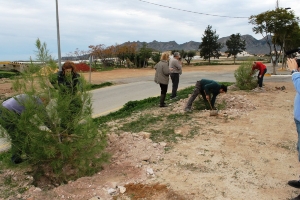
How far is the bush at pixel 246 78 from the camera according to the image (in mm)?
11571

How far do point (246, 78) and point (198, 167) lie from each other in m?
8.06

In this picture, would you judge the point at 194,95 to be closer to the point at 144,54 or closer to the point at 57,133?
the point at 57,133

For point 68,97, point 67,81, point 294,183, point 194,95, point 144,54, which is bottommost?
point 294,183

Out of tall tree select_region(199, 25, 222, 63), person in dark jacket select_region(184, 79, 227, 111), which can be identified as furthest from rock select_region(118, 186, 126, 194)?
tall tree select_region(199, 25, 222, 63)

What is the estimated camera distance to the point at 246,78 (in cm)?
1155

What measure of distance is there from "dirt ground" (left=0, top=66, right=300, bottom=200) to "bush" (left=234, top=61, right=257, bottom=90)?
5.00 meters

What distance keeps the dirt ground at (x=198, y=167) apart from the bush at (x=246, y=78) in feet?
16.4

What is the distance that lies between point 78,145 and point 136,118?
11.5 feet

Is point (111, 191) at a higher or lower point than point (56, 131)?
lower

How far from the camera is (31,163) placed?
12.2 feet

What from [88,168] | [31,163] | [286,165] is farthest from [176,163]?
[31,163]

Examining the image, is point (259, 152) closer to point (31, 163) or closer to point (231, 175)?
point (231, 175)

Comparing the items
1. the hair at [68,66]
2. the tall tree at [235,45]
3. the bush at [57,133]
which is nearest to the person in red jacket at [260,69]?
the hair at [68,66]

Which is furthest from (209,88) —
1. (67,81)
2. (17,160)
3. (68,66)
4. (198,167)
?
(17,160)
